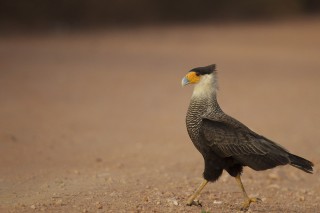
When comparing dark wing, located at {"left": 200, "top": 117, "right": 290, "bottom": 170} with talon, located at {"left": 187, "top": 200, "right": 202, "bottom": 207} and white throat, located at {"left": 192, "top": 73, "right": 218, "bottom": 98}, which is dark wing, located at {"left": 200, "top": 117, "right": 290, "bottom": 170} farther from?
talon, located at {"left": 187, "top": 200, "right": 202, "bottom": 207}

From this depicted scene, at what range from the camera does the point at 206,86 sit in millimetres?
7316

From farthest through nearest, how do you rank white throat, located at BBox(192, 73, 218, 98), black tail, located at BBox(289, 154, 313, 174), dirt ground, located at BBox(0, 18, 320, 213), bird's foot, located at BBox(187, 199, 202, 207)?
dirt ground, located at BBox(0, 18, 320, 213)
white throat, located at BBox(192, 73, 218, 98)
bird's foot, located at BBox(187, 199, 202, 207)
black tail, located at BBox(289, 154, 313, 174)

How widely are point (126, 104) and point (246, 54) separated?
8.37 metres

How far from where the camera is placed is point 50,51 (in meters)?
22.1

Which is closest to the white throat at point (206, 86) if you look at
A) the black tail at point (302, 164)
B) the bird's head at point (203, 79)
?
the bird's head at point (203, 79)

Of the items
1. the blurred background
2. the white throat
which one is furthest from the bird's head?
the blurred background

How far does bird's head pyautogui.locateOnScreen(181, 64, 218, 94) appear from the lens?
7.32 metres

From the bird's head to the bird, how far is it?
0.17 feet

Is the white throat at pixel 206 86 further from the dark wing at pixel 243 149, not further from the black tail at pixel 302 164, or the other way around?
the black tail at pixel 302 164

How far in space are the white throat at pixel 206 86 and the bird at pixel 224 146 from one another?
12mm

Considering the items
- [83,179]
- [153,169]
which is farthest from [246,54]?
[83,179]

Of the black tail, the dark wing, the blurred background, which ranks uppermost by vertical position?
the blurred background

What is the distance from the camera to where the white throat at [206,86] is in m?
7.28

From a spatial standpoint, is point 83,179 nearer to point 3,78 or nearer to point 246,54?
point 3,78
